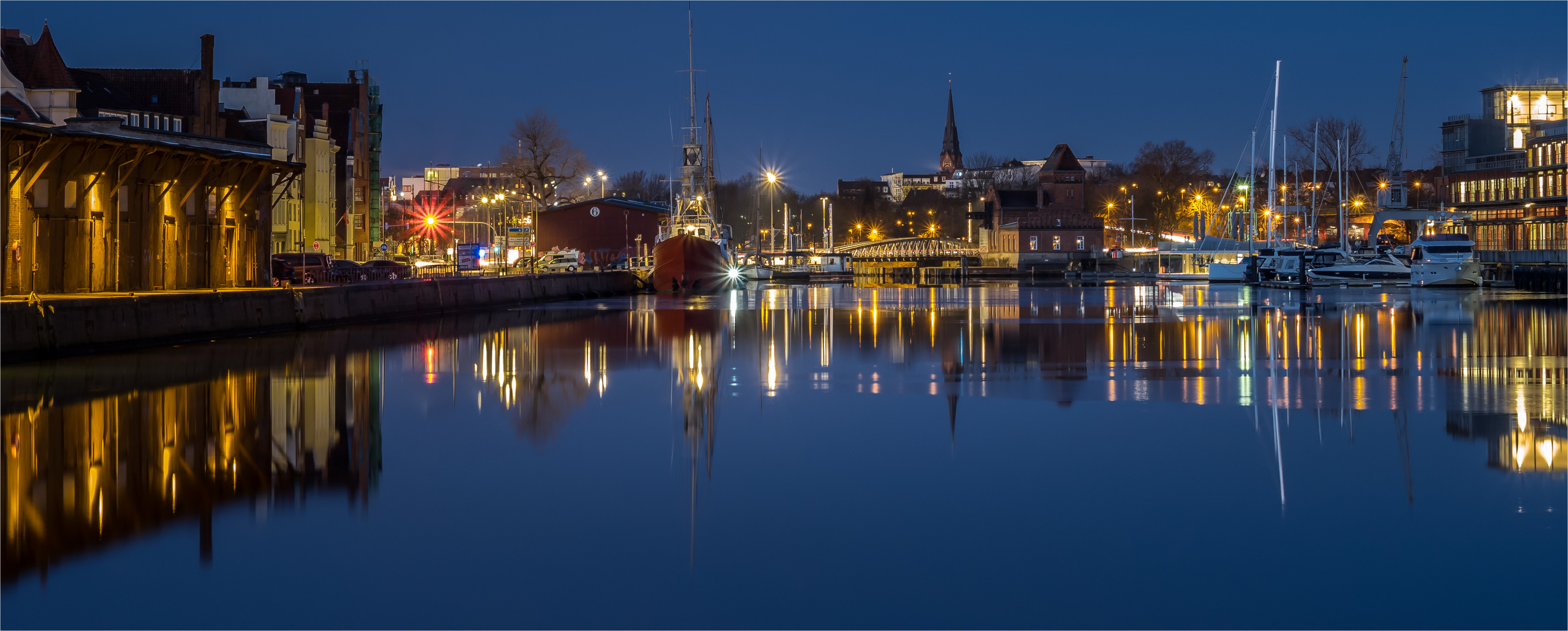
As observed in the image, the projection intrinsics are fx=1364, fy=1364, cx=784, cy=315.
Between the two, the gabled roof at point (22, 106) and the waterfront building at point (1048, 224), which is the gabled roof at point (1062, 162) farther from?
the gabled roof at point (22, 106)

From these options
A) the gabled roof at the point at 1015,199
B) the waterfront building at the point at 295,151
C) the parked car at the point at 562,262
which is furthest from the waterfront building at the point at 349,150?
the gabled roof at the point at 1015,199

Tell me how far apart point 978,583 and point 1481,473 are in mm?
5827

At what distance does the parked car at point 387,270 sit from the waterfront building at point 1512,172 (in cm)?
7081

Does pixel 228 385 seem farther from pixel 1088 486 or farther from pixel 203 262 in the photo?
pixel 203 262

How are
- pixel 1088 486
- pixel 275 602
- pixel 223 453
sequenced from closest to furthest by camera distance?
pixel 275 602, pixel 1088 486, pixel 223 453

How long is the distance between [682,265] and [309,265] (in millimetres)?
27288

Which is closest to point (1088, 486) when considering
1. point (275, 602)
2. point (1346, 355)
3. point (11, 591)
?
point (275, 602)

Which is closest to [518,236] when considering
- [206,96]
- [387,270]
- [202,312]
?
[206,96]

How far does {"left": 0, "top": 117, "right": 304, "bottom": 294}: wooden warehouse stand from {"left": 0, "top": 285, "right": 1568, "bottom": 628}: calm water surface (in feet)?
26.5

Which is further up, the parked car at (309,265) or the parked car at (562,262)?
the parked car at (562,262)

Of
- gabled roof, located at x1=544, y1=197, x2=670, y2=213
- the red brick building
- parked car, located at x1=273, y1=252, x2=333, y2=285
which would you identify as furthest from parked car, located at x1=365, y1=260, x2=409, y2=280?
the red brick building

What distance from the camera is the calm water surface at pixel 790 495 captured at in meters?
7.70

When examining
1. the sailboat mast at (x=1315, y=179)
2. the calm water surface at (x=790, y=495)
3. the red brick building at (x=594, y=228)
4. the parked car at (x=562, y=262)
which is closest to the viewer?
the calm water surface at (x=790, y=495)

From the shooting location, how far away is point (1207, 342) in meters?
28.7
